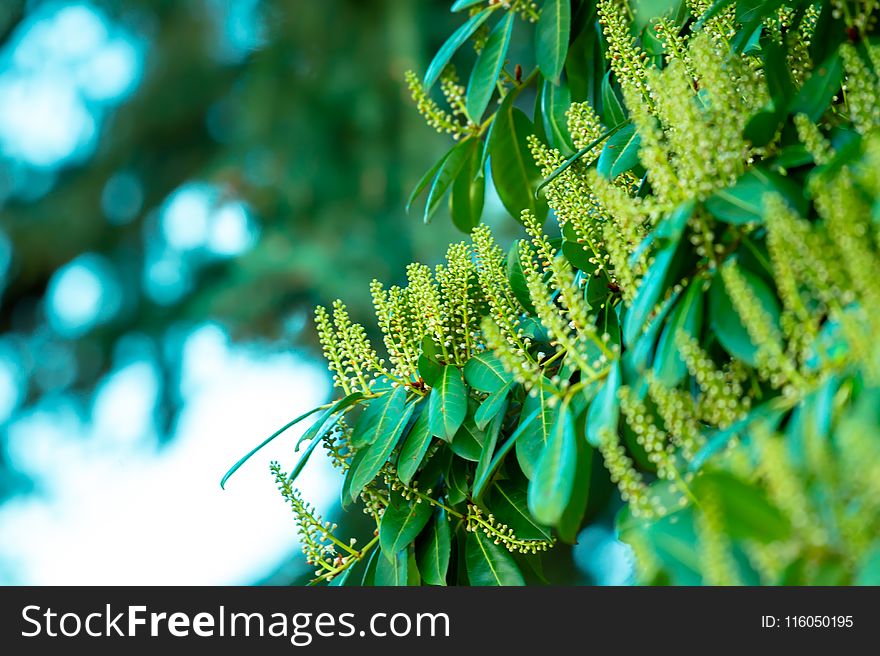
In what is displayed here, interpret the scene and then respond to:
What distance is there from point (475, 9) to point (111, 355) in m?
3.60

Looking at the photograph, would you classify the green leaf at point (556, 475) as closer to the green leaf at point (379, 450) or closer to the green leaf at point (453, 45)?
the green leaf at point (379, 450)

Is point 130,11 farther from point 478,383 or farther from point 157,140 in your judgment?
point 478,383

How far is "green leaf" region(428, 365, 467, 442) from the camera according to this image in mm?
864

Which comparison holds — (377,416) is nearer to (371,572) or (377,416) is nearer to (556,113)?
(371,572)

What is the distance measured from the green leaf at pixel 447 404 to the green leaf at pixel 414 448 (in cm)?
2

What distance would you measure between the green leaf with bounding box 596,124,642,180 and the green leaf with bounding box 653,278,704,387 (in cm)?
26

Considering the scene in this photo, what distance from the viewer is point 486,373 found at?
0.91 metres

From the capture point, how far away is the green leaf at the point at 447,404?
0.86m

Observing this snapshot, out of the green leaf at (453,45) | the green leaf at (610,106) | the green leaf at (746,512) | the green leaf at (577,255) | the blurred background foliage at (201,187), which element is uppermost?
the blurred background foliage at (201,187)

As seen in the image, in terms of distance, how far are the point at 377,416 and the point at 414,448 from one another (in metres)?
0.05

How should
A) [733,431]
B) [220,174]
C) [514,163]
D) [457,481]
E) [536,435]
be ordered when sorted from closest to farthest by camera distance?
[733,431]
[536,435]
[457,481]
[514,163]
[220,174]

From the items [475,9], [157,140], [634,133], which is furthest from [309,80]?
[634,133]

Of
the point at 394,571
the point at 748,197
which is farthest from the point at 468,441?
the point at 748,197

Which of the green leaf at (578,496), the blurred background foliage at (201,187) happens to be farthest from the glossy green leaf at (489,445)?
the blurred background foliage at (201,187)
